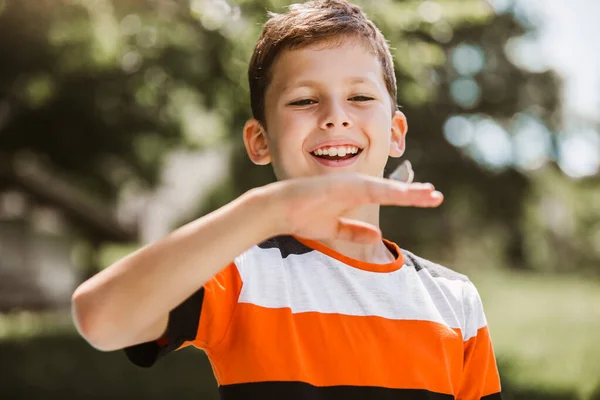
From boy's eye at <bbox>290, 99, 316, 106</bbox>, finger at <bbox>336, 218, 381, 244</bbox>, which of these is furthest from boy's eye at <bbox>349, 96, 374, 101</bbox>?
finger at <bbox>336, 218, 381, 244</bbox>

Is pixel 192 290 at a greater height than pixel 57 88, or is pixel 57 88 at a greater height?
pixel 57 88

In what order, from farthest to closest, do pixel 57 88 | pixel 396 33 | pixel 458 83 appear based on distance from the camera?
pixel 458 83 → pixel 57 88 → pixel 396 33

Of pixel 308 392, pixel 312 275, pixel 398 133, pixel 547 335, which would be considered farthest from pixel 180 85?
pixel 547 335

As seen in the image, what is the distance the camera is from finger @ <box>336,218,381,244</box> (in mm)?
1203

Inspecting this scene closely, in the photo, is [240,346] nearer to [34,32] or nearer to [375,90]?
[375,90]

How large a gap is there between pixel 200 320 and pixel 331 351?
30 centimetres

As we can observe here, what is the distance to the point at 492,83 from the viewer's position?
14.9m

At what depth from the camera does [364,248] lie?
1.82 metres

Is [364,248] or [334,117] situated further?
[364,248]

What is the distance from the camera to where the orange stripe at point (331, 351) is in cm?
152

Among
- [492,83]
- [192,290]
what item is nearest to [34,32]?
[192,290]

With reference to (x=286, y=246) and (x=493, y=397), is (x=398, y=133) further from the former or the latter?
(x=493, y=397)

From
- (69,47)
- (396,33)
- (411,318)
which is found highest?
(69,47)

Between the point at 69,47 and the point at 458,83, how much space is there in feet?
29.0
